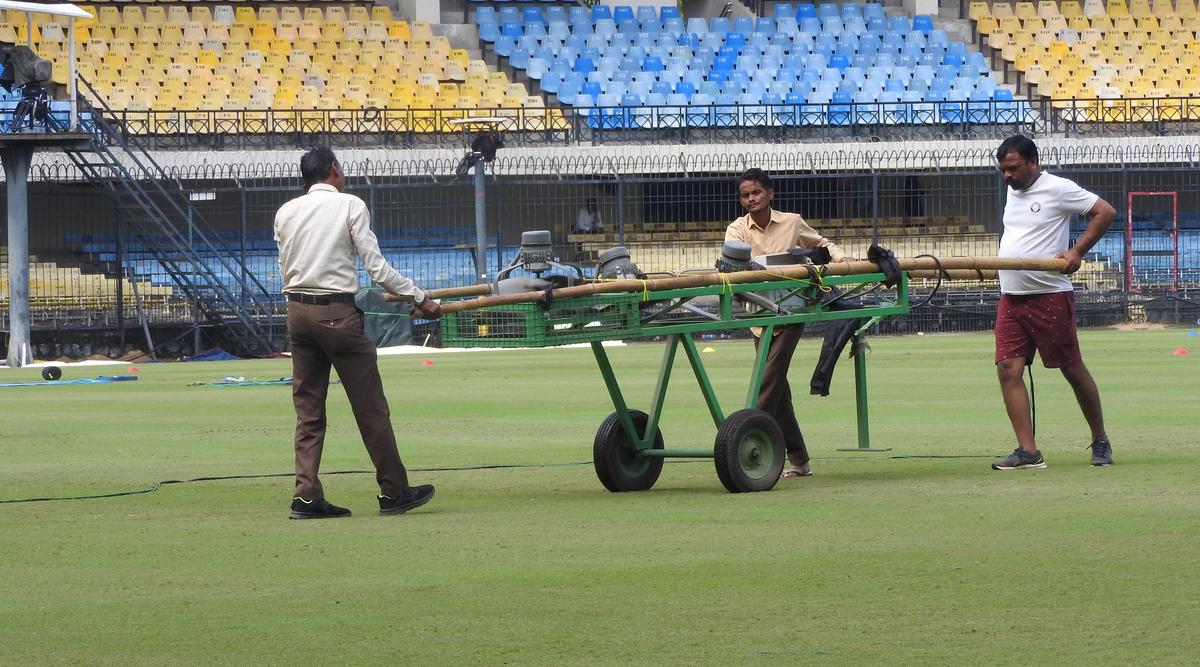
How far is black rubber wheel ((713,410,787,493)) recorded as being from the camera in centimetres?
946

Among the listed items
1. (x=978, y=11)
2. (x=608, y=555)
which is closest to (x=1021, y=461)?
(x=608, y=555)

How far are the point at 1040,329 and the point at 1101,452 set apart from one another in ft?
2.51

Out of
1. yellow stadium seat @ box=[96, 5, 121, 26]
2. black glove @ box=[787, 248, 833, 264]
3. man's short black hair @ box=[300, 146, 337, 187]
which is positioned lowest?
black glove @ box=[787, 248, 833, 264]

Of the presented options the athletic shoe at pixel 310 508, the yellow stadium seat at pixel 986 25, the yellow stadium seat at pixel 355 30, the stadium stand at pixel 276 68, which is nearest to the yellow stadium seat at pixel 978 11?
the yellow stadium seat at pixel 986 25

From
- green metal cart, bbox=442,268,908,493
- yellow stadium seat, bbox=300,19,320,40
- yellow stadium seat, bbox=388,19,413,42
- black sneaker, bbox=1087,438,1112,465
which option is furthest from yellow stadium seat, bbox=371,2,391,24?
black sneaker, bbox=1087,438,1112,465

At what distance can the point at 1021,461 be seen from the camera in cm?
1036

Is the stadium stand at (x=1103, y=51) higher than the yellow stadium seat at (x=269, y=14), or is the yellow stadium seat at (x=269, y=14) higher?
the yellow stadium seat at (x=269, y=14)

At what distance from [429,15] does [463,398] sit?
992 inches

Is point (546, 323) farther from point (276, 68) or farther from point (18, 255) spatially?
point (276, 68)

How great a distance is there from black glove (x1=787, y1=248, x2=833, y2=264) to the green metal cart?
0.14 meters

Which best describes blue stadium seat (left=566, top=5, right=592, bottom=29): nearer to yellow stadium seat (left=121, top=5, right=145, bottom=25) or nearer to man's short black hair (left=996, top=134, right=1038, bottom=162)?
yellow stadium seat (left=121, top=5, right=145, bottom=25)

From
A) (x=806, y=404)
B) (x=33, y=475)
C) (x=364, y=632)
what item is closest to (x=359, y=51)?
(x=806, y=404)

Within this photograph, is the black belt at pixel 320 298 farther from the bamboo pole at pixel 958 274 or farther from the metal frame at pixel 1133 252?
A: the metal frame at pixel 1133 252

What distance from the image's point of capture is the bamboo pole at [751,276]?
9.05 metres
